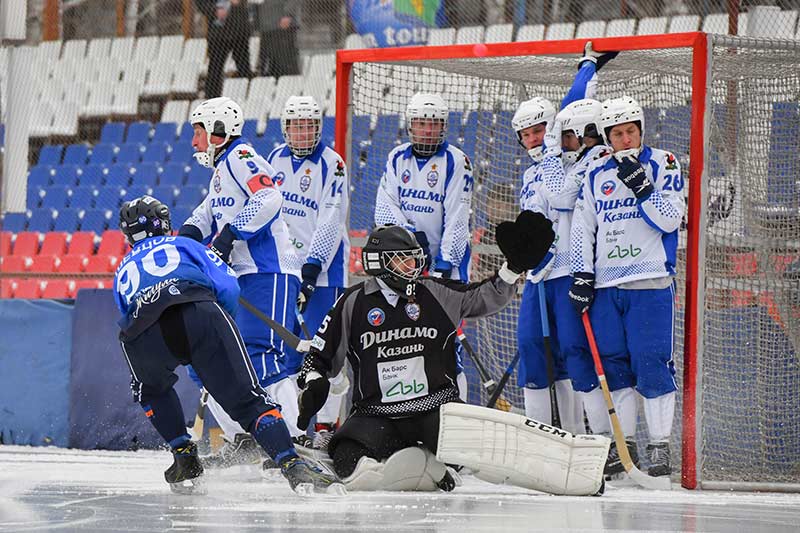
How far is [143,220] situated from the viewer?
4.94 metres

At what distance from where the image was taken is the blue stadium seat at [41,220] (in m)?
12.7

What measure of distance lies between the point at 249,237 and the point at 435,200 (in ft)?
3.72

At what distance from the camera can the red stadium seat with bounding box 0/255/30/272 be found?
1194 cm

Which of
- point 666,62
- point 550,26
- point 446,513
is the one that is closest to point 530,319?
point 666,62

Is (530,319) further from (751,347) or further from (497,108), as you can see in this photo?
(497,108)

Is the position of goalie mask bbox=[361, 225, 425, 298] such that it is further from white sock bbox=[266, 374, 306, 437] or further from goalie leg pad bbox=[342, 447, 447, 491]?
white sock bbox=[266, 374, 306, 437]

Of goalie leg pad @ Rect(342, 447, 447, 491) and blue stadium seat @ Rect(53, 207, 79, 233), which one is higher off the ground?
blue stadium seat @ Rect(53, 207, 79, 233)

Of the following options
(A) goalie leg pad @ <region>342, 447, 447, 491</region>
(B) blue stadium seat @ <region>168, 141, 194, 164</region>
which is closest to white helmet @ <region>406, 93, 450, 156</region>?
(A) goalie leg pad @ <region>342, 447, 447, 491</region>

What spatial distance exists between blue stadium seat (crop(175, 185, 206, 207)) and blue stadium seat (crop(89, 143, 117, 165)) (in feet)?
5.01

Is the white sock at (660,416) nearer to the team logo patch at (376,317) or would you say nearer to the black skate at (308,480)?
the team logo patch at (376,317)

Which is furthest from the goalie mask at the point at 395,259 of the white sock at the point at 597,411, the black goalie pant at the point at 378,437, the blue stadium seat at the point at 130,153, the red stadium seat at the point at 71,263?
the blue stadium seat at the point at 130,153

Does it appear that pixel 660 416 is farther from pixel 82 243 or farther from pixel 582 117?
pixel 82 243

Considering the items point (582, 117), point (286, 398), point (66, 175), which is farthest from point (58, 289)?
point (582, 117)

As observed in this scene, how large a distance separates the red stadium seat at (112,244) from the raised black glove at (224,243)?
19.1 ft
